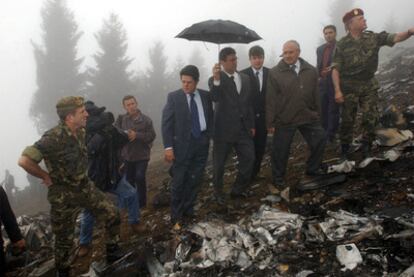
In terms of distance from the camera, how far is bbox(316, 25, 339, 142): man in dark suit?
7809 mm

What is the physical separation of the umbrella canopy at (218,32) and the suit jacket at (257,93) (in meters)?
0.76

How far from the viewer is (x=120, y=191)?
5465 millimetres

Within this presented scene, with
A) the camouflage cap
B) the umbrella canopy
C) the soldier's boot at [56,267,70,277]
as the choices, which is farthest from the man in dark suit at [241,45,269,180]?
the soldier's boot at [56,267,70,277]

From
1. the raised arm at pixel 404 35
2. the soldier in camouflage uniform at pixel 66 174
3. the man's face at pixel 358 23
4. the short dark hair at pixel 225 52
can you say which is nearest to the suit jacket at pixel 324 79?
the man's face at pixel 358 23

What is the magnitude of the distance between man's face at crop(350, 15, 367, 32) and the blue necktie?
325 centimetres

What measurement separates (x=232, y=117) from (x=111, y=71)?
27302mm

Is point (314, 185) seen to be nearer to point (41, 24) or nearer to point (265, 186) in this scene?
point (265, 186)

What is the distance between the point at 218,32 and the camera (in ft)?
17.8

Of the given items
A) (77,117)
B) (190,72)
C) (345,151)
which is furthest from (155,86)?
(77,117)

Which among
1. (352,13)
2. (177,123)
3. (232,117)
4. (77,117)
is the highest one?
(352,13)

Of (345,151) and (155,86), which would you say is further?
(155,86)

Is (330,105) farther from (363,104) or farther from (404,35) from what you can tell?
(404,35)

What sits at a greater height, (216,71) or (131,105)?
(216,71)

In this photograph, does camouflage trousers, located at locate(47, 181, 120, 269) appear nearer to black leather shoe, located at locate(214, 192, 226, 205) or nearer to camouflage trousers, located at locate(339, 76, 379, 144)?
black leather shoe, located at locate(214, 192, 226, 205)
